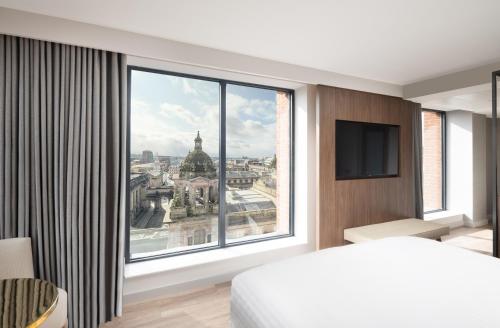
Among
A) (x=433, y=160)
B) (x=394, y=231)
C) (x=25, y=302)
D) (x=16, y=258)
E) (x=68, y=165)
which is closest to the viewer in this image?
(x=25, y=302)

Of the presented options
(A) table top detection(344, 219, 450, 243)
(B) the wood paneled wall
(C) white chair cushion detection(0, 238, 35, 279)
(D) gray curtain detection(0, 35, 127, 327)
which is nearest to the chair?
(C) white chair cushion detection(0, 238, 35, 279)

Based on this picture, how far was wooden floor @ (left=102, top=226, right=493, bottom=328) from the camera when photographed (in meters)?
2.18

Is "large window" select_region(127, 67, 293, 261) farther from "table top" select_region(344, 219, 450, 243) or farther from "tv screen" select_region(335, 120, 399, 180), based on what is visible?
"table top" select_region(344, 219, 450, 243)

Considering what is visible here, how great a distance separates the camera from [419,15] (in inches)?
81.1

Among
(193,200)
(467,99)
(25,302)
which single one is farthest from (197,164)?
(467,99)

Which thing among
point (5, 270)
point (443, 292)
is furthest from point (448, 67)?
point (5, 270)

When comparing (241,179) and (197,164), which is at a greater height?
(197,164)

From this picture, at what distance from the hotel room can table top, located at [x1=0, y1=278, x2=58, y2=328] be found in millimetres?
12

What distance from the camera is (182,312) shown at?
92.1 inches

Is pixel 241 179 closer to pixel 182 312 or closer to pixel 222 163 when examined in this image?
pixel 222 163

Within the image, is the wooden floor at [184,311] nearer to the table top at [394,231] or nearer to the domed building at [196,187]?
the domed building at [196,187]

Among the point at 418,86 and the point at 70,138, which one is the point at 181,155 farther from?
the point at 418,86

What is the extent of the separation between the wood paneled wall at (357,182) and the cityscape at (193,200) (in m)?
0.68

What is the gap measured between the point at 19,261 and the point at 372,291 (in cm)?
220
